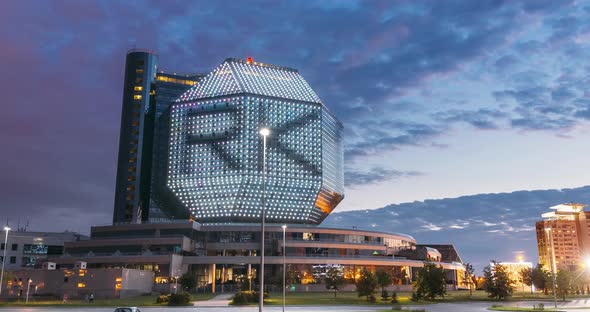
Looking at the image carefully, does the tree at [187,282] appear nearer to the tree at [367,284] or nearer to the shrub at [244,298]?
the shrub at [244,298]

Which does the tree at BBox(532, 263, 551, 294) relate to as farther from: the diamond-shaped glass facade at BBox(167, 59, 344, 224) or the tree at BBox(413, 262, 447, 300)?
the diamond-shaped glass facade at BBox(167, 59, 344, 224)

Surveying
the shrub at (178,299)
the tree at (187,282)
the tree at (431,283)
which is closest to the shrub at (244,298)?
the shrub at (178,299)

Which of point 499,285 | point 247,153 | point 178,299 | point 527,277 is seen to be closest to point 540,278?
point 527,277

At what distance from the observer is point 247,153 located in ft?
554

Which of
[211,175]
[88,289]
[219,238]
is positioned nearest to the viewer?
[88,289]

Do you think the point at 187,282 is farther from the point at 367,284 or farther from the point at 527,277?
the point at 527,277

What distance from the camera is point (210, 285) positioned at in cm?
13238

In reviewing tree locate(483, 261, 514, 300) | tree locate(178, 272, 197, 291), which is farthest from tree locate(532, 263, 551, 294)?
tree locate(178, 272, 197, 291)

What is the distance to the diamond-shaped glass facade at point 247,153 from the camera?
16862 centimetres

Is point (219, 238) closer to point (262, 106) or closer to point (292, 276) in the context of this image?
point (292, 276)

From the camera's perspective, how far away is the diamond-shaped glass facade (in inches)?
6639

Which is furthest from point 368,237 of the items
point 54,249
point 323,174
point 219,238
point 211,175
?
point 54,249

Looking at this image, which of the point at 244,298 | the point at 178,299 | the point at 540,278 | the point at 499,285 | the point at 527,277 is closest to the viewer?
the point at 178,299

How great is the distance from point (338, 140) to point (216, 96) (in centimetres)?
4741
